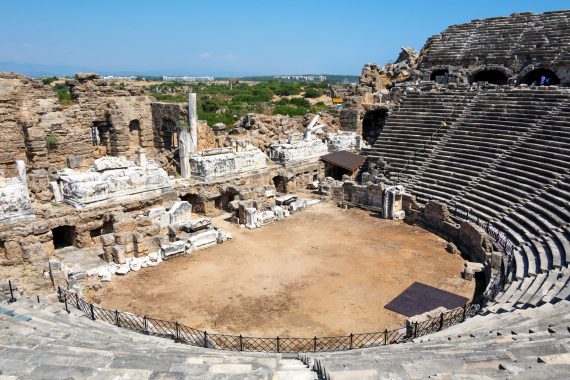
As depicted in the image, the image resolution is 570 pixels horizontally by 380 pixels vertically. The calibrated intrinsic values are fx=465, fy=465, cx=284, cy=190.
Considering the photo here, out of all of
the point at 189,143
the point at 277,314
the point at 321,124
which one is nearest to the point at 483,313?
the point at 277,314

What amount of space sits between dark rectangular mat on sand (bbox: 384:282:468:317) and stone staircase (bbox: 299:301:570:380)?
3221 mm

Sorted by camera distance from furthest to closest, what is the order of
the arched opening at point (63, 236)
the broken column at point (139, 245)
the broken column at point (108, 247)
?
the arched opening at point (63, 236) < the broken column at point (139, 245) < the broken column at point (108, 247)

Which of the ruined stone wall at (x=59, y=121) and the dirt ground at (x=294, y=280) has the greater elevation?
the ruined stone wall at (x=59, y=121)

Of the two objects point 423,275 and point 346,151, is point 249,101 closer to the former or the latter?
point 346,151

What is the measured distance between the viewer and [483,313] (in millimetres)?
11352

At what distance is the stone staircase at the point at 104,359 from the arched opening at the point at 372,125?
79.7 feet

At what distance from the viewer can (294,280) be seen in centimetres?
1493

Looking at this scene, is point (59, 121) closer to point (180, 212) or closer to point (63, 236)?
point (63, 236)

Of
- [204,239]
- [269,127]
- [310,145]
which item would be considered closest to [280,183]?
[310,145]

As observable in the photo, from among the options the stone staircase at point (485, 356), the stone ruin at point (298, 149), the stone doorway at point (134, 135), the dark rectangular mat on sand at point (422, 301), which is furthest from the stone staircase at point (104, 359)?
the stone doorway at point (134, 135)

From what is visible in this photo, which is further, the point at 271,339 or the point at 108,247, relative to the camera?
the point at 108,247

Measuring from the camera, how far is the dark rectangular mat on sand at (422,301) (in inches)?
514

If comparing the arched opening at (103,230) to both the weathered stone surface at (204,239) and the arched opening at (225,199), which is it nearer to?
the weathered stone surface at (204,239)

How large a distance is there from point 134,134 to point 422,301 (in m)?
20.4
